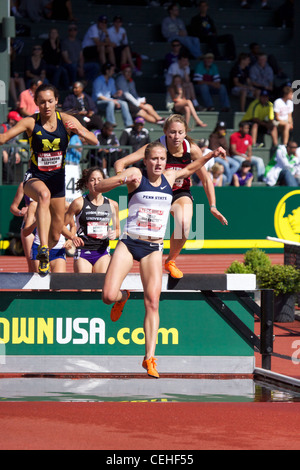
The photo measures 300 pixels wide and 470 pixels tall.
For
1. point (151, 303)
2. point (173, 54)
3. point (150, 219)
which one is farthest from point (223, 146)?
point (151, 303)

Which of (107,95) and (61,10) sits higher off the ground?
(61,10)

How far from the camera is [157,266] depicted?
884 cm

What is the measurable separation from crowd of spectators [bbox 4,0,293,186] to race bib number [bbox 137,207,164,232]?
38.9 feet

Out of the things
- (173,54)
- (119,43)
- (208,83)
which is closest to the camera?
(119,43)

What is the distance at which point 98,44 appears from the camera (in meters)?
24.4

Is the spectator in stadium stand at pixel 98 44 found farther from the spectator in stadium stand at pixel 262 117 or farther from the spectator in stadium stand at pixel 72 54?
the spectator in stadium stand at pixel 262 117

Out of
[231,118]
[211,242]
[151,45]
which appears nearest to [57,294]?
[211,242]

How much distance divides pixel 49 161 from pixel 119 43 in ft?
52.3

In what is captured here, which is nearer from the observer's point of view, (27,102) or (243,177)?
(27,102)

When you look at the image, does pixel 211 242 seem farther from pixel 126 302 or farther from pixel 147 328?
pixel 147 328

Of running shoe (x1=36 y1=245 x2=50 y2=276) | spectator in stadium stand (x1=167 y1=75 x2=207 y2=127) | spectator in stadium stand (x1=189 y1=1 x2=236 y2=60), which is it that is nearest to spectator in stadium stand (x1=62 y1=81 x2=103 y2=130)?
spectator in stadium stand (x1=167 y1=75 x2=207 y2=127)

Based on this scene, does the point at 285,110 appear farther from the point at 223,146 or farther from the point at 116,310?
the point at 116,310

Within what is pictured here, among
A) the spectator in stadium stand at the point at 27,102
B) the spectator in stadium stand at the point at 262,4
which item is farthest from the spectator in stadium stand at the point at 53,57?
the spectator in stadium stand at the point at 262,4
